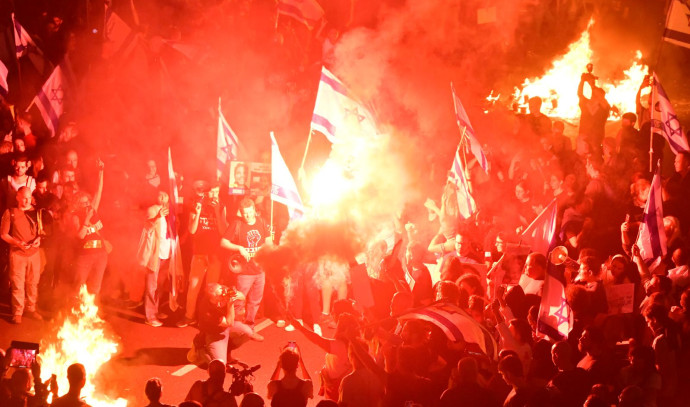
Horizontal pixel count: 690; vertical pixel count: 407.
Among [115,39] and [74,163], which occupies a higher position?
[115,39]

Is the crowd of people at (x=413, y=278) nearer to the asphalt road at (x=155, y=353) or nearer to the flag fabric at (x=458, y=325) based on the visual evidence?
the flag fabric at (x=458, y=325)

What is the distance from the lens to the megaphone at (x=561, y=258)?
9991mm

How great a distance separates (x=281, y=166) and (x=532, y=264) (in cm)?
358

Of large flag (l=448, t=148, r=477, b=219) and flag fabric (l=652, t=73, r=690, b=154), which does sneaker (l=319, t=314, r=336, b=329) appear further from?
flag fabric (l=652, t=73, r=690, b=154)

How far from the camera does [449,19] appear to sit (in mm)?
16375

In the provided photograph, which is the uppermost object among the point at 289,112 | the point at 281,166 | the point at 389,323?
the point at 289,112

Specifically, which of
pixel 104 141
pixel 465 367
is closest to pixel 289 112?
pixel 104 141

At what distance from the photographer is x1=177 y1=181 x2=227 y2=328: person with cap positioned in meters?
11.8

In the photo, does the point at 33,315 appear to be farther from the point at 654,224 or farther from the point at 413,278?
the point at 654,224

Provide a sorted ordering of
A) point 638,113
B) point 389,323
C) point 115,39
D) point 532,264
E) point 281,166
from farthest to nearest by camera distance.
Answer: point 115,39 < point 638,113 < point 281,166 < point 532,264 < point 389,323

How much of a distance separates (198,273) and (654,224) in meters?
6.26

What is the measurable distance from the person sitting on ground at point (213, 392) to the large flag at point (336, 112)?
5.54 metres

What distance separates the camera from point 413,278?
1066cm

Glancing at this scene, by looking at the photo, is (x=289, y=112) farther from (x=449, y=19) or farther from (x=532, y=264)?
(x=532, y=264)
